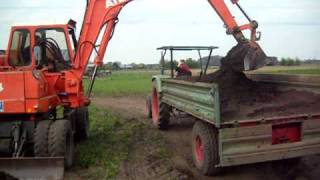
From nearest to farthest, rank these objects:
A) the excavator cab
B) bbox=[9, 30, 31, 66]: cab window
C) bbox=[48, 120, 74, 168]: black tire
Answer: bbox=[48, 120, 74, 168]: black tire, the excavator cab, bbox=[9, 30, 31, 66]: cab window

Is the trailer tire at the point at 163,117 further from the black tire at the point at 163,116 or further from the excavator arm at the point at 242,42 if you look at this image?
the excavator arm at the point at 242,42

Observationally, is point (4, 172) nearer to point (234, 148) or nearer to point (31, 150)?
point (31, 150)

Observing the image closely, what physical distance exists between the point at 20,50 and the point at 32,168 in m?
2.93

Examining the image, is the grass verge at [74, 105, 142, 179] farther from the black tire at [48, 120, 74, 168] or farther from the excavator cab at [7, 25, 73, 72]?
the excavator cab at [7, 25, 73, 72]

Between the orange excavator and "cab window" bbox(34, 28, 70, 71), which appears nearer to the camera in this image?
the orange excavator

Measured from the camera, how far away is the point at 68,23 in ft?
32.3

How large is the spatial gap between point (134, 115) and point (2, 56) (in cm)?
734

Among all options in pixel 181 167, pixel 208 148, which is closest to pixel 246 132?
pixel 208 148

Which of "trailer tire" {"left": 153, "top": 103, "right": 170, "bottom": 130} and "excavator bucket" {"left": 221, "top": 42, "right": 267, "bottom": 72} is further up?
"excavator bucket" {"left": 221, "top": 42, "right": 267, "bottom": 72}

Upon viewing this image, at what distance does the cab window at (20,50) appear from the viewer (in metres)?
9.32

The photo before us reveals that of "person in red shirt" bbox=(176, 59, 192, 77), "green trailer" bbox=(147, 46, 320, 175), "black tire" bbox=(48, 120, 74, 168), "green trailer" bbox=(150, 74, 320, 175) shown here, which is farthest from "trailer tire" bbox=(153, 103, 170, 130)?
"black tire" bbox=(48, 120, 74, 168)

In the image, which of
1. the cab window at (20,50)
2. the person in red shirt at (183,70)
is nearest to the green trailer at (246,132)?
the cab window at (20,50)

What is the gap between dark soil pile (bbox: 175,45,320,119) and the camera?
25.6 ft

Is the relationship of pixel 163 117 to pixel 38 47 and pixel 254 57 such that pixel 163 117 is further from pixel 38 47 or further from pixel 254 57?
pixel 38 47
